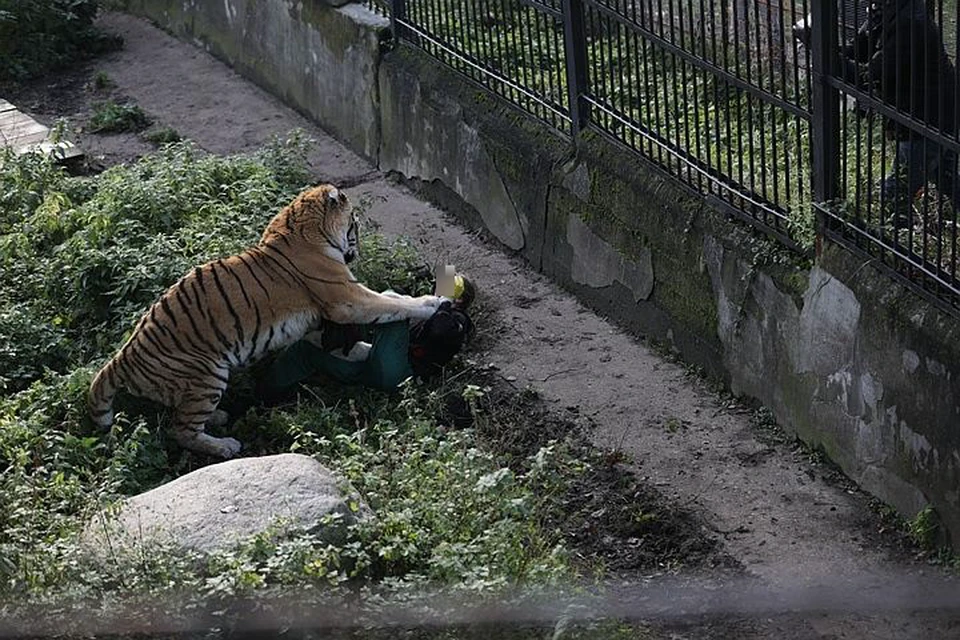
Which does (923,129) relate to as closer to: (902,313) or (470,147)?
(902,313)

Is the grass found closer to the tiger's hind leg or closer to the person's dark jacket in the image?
the tiger's hind leg

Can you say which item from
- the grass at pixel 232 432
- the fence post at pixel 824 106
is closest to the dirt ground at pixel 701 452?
the grass at pixel 232 432

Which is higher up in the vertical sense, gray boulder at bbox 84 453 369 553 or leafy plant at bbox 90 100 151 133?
gray boulder at bbox 84 453 369 553

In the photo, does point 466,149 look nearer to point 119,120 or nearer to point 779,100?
point 779,100

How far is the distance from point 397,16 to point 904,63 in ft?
13.3

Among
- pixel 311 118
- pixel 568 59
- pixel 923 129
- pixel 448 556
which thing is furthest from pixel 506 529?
pixel 311 118

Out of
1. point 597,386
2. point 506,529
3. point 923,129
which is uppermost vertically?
point 923,129

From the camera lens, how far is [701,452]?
6613 millimetres

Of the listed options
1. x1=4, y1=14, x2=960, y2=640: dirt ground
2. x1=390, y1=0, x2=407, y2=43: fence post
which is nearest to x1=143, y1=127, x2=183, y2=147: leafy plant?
x1=4, y1=14, x2=960, y2=640: dirt ground

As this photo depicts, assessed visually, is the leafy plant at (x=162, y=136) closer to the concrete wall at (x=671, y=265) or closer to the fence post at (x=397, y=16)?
the concrete wall at (x=671, y=265)

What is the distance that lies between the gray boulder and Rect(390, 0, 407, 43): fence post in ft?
14.9

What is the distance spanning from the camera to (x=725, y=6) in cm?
669

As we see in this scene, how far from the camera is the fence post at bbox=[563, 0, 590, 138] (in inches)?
309

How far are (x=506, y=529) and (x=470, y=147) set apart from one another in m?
3.95
